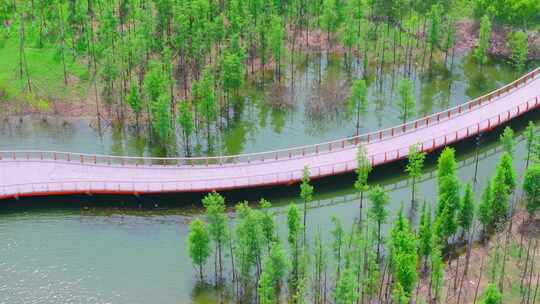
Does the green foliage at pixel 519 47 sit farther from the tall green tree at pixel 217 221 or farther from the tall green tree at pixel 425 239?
the tall green tree at pixel 217 221

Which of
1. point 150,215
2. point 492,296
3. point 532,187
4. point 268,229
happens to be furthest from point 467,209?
point 150,215

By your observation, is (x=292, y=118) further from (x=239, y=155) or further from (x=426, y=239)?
(x=426, y=239)

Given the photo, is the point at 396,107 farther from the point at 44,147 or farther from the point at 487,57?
the point at 44,147

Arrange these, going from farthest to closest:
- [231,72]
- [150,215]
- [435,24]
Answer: [435,24]
[231,72]
[150,215]

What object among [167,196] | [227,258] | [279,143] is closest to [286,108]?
[279,143]

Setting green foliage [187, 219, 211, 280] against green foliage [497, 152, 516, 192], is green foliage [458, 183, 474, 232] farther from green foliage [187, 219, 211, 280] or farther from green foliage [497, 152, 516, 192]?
green foliage [187, 219, 211, 280]

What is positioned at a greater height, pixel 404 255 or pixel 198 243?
pixel 404 255

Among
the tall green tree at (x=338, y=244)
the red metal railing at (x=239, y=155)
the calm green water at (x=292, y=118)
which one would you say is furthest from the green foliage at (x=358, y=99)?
the tall green tree at (x=338, y=244)

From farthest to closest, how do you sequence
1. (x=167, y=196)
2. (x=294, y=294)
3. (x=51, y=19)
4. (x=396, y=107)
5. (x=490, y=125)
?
(x=51, y=19), (x=396, y=107), (x=490, y=125), (x=167, y=196), (x=294, y=294)
